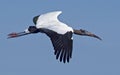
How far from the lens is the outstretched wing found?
34.4 metres

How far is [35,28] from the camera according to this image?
3881 centimetres

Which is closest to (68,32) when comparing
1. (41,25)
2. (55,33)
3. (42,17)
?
Result: (55,33)

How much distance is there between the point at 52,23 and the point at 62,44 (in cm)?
367

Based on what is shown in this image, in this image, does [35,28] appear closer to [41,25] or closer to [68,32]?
[41,25]

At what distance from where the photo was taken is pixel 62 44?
34875mm

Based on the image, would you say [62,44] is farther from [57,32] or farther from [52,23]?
[52,23]

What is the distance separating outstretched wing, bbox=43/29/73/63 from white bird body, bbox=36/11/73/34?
0.30 m

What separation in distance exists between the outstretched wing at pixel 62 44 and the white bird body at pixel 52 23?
30 cm

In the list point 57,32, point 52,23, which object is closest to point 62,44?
point 57,32

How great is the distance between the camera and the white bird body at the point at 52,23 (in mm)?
36031

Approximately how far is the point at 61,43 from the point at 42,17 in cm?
655

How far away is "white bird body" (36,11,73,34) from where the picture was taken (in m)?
36.0

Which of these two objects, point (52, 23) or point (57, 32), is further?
point (52, 23)

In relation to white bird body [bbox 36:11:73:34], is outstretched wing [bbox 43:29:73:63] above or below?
below
